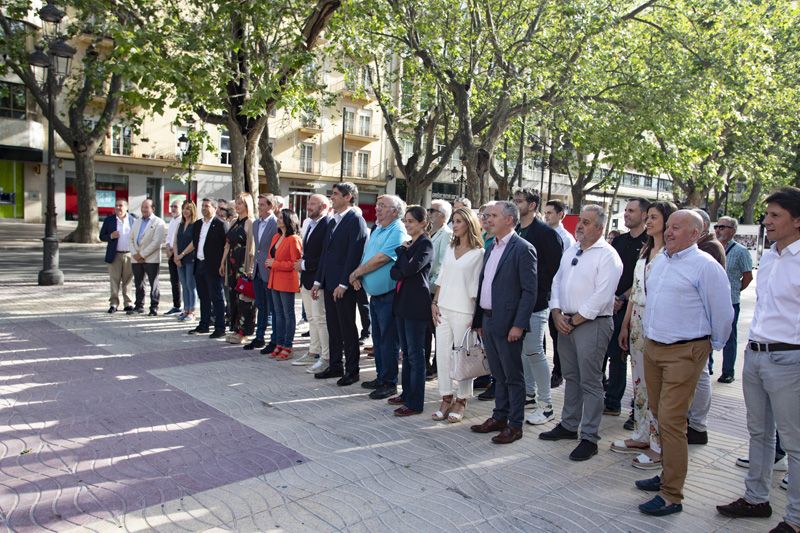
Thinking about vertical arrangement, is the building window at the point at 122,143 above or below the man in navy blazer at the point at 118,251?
above

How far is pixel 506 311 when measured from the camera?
17.6 ft

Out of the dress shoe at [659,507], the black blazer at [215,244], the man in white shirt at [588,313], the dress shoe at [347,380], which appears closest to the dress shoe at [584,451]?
the man in white shirt at [588,313]

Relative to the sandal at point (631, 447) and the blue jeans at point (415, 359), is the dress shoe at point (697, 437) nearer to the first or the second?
the sandal at point (631, 447)

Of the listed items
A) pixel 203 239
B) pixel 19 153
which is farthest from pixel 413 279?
pixel 19 153

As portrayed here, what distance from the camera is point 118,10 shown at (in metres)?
14.6

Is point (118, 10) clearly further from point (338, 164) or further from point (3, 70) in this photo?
point (338, 164)

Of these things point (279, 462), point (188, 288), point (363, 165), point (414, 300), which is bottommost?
point (279, 462)

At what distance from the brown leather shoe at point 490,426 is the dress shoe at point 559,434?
0.35m

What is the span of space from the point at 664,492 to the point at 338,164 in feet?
152

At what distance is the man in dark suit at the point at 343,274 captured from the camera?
7066 mm

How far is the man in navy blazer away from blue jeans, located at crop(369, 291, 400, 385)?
245 inches

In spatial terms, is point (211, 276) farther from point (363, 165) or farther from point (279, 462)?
point (363, 165)

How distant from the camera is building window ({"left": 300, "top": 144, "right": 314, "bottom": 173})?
47031 millimetres

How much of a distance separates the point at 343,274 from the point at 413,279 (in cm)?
115
